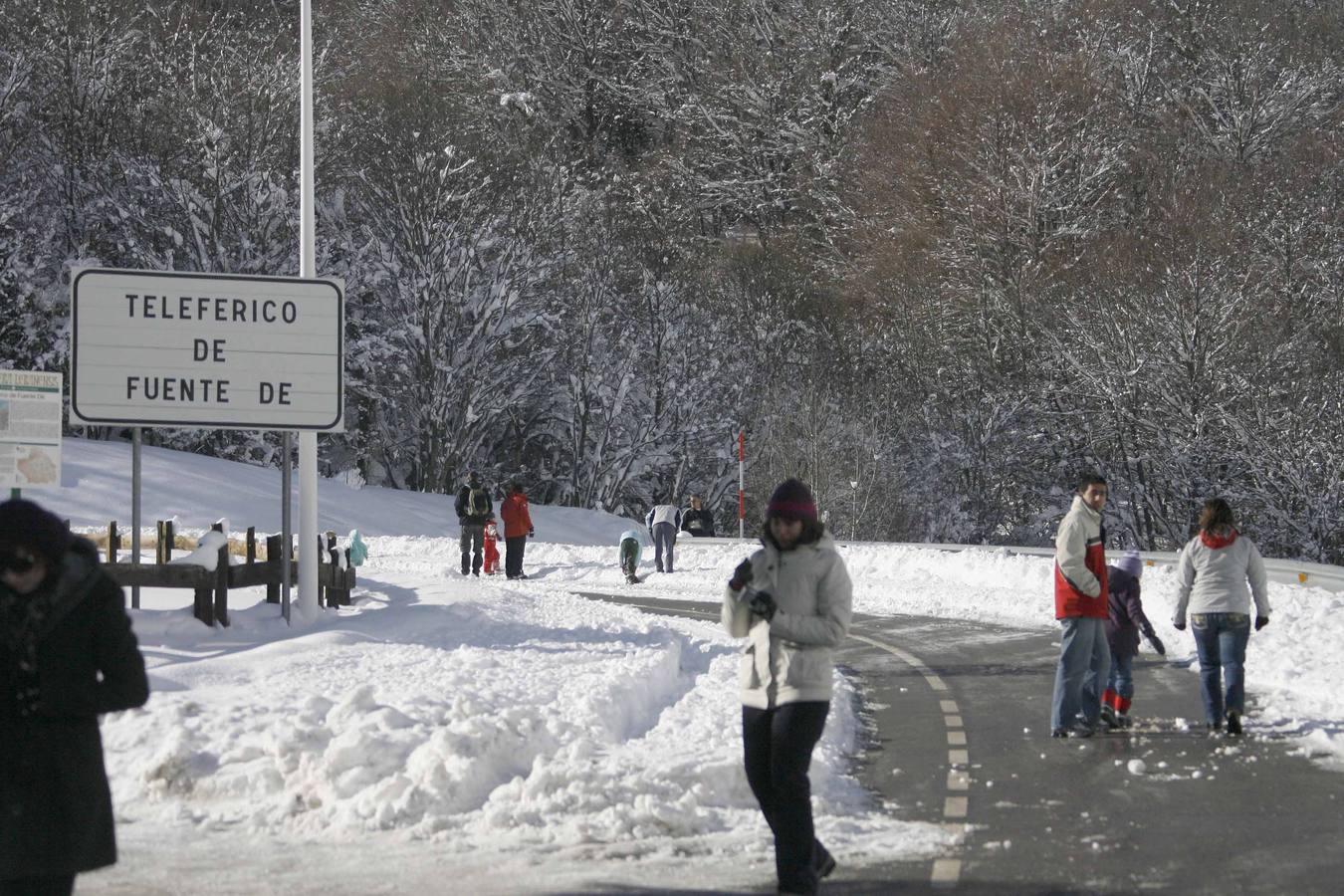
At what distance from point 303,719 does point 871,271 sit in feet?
133

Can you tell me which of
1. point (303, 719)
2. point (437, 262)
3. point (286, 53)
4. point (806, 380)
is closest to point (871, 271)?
point (806, 380)

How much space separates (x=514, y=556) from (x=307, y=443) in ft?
42.3

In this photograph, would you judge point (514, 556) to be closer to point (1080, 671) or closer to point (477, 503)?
→ point (477, 503)

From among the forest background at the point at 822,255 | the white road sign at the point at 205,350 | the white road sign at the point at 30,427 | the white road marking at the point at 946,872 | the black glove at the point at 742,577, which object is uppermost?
the forest background at the point at 822,255

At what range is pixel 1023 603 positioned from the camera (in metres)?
25.4

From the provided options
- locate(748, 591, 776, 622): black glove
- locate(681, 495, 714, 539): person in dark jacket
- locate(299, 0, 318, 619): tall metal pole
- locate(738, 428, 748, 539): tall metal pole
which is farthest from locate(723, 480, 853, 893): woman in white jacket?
locate(681, 495, 714, 539): person in dark jacket

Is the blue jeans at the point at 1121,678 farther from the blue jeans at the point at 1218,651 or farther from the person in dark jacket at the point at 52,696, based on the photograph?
the person in dark jacket at the point at 52,696

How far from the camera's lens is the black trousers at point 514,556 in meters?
30.4

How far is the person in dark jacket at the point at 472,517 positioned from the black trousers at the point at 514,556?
59cm

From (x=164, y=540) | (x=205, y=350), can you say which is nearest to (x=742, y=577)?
(x=205, y=350)

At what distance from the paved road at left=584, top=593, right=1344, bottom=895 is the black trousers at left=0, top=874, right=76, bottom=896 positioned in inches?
142

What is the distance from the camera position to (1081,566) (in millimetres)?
12203

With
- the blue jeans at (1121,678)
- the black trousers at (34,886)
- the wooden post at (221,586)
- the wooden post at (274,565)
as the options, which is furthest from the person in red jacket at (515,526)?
the black trousers at (34,886)

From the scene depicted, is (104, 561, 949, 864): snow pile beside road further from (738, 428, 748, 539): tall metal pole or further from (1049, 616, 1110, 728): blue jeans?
(738, 428, 748, 539): tall metal pole
